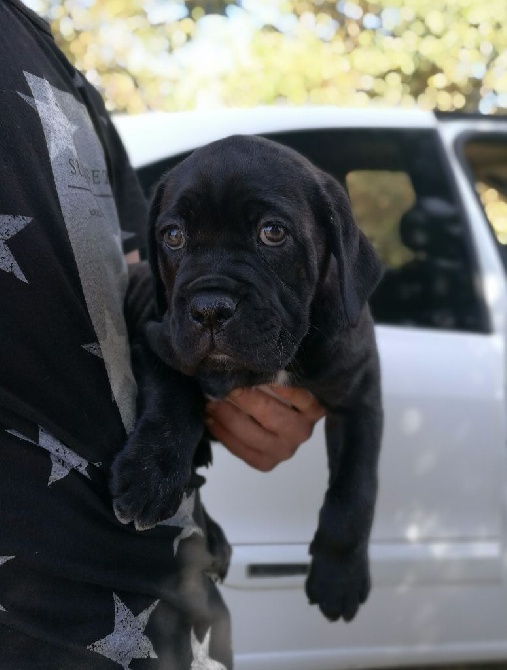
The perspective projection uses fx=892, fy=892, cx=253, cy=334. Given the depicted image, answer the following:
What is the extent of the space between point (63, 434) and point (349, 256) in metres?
0.94

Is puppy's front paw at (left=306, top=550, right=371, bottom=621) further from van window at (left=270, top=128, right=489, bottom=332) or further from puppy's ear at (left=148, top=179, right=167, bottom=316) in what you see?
van window at (left=270, top=128, right=489, bottom=332)

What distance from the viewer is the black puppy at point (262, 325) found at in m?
1.83

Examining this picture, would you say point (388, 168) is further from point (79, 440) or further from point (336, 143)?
point (79, 440)

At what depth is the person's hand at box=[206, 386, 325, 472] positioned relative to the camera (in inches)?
83.7

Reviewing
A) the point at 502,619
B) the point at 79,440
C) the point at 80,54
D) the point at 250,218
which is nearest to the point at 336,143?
the point at 250,218

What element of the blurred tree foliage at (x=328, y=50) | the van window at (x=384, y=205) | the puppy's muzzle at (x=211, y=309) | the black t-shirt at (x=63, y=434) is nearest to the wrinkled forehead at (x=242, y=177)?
the puppy's muzzle at (x=211, y=309)

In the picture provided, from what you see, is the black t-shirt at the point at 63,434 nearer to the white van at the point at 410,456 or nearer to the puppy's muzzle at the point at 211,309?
the puppy's muzzle at the point at 211,309

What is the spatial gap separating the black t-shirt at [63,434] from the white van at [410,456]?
1337mm

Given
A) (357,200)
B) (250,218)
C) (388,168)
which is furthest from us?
(357,200)

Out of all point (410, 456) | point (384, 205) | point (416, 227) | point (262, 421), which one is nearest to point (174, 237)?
point (262, 421)

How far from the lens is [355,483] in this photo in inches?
87.0

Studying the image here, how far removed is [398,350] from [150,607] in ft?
6.16

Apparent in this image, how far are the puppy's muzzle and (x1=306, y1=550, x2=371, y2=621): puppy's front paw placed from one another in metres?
0.72

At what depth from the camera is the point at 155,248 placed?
7.23ft
